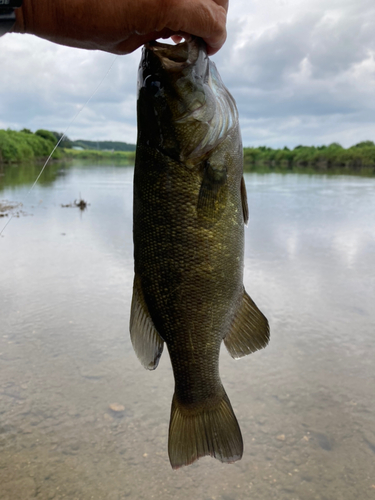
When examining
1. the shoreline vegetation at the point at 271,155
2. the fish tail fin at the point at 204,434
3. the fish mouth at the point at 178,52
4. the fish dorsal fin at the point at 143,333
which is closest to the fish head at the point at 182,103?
the fish mouth at the point at 178,52

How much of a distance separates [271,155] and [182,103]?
86.3 m

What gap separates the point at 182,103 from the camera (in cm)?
173

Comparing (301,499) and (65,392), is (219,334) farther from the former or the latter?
(65,392)

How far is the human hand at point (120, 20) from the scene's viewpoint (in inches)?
60.7

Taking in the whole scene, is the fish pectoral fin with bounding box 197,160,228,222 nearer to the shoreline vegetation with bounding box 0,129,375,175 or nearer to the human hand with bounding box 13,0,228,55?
the human hand with bounding box 13,0,228,55

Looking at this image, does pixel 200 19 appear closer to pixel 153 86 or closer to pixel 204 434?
pixel 153 86

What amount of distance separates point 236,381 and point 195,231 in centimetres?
298

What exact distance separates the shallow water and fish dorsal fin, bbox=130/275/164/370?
5.53ft

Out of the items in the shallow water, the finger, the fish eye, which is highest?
the finger

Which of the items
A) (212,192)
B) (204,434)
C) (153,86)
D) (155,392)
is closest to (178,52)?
(153,86)

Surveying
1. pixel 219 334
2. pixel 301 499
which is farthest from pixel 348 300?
pixel 219 334

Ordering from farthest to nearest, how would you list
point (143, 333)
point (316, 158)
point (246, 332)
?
1. point (316, 158)
2. point (246, 332)
3. point (143, 333)

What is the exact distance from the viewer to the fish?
1.72 m

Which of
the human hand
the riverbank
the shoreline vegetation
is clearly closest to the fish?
the human hand
